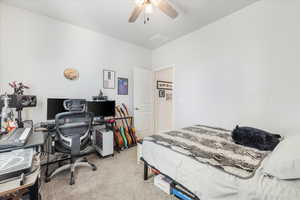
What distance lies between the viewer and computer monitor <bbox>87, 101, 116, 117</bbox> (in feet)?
8.82

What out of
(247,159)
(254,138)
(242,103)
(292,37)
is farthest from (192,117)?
(292,37)

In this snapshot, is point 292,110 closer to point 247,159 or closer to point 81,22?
point 247,159

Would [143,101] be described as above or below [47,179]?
above

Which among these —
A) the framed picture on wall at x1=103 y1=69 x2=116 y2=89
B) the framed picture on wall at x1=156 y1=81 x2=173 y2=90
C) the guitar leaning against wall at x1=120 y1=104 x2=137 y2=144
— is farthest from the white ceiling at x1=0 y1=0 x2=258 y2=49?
the guitar leaning against wall at x1=120 y1=104 x2=137 y2=144

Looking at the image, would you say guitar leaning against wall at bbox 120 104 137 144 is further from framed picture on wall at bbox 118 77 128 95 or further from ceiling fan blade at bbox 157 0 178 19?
ceiling fan blade at bbox 157 0 178 19

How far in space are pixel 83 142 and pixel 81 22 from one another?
238cm

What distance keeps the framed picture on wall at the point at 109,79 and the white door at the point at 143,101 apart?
23.2 inches

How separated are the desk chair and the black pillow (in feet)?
7.19

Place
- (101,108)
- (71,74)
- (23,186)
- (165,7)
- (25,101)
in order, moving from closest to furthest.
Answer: (23,186) < (165,7) < (25,101) < (71,74) < (101,108)

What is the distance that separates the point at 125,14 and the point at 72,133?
2274 millimetres

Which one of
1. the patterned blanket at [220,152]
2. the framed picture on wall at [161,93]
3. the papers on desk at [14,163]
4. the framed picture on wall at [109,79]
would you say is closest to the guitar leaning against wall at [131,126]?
the framed picture on wall at [109,79]

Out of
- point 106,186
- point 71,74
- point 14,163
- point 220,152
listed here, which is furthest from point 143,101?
point 14,163

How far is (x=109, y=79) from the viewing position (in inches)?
125

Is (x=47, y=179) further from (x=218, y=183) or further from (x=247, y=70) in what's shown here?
(x=247, y=70)
